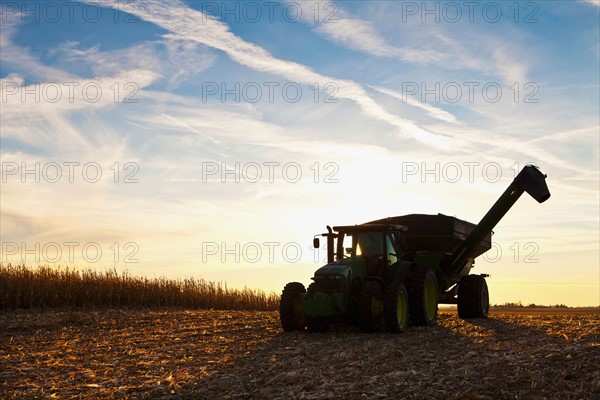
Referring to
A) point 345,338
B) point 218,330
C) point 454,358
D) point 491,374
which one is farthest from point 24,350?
point 491,374

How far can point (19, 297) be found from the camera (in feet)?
79.8

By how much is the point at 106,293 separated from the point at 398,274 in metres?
14.1

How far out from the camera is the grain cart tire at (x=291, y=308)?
1566cm

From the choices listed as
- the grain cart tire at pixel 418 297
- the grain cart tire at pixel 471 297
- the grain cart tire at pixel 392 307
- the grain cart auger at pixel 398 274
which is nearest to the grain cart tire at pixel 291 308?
the grain cart auger at pixel 398 274

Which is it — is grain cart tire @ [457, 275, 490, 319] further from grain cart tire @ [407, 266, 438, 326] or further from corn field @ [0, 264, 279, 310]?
corn field @ [0, 264, 279, 310]

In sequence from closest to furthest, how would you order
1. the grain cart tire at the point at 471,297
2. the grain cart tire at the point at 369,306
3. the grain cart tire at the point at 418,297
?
the grain cart tire at the point at 369,306 → the grain cart tire at the point at 418,297 → the grain cart tire at the point at 471,297

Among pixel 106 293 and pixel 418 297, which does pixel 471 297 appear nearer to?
pixel 418 297

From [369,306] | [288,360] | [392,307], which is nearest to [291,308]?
[369,306]

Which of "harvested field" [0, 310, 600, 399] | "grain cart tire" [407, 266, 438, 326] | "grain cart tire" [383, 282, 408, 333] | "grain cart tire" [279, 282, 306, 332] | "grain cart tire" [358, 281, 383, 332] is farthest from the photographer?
"grain cart tire" [407, 266, 438, 326]

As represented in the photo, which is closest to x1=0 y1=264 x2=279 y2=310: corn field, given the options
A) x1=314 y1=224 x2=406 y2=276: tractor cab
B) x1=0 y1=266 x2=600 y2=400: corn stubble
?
x1=0 y1=266 x2=600 y2=400: corn stubble

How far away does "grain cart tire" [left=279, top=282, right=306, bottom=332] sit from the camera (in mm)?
15656

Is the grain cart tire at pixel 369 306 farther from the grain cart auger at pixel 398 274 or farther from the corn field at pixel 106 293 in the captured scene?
the corn field at pixel 106 293

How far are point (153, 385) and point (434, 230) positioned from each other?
34.2ft

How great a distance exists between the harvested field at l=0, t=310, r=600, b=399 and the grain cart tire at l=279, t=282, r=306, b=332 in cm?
37
